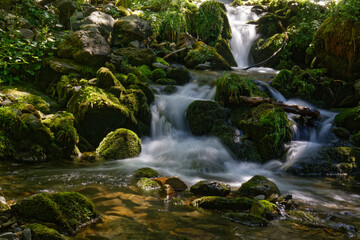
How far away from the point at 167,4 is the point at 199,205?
14770mm

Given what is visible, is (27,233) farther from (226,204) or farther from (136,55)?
(136,55)

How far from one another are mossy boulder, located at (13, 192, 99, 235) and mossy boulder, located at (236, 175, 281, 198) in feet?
8.75

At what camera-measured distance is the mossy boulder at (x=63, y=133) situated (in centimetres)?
618

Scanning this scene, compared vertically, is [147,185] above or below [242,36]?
below

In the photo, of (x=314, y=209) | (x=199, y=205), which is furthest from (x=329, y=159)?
(x=199, y=205)

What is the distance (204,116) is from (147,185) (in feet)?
13.3

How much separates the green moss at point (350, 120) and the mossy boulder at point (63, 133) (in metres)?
7.81

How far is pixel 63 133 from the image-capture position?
6.16 meters

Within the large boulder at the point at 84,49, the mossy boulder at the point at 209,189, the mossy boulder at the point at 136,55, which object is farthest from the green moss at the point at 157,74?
the mossy boulder at the point at 209,189

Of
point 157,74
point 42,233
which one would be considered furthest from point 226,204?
point 157,74

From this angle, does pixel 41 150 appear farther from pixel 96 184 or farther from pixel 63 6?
pixel 63 6

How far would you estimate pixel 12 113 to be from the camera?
576cm

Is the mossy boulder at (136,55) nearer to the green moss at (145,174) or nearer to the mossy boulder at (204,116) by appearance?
the mossy boulder at (204,116)

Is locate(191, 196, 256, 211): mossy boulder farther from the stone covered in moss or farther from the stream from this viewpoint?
A: the stone covered in moss
